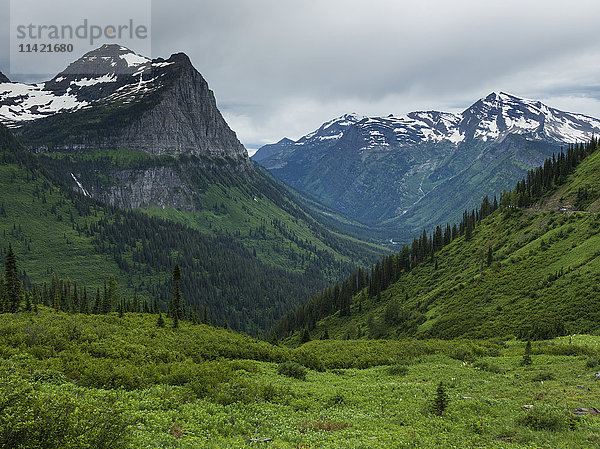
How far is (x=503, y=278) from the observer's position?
82250 millimetres

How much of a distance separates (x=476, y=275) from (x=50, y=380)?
324 feet

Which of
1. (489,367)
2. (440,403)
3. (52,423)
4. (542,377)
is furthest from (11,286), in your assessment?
(542,377)

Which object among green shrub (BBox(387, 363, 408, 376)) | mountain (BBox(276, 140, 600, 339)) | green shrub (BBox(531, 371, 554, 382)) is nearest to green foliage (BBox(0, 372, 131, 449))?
green shrub (BBox(387, 363, 408, 376))

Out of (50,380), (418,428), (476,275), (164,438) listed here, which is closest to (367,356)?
(418,428)

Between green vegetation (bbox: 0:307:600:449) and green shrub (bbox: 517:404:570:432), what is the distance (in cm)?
6

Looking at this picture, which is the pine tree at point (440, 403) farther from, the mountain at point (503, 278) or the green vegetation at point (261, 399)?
the mountain at point (503, 278)

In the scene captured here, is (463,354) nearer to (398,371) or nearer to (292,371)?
(398,371)

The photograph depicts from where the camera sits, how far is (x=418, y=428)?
2070cm

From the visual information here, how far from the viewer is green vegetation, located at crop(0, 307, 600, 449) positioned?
15.4m

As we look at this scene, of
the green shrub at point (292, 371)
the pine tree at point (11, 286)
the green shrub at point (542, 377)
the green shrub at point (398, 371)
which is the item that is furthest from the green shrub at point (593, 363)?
the pine tree at point (11, 286)

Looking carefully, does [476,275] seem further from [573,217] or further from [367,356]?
[367,356]

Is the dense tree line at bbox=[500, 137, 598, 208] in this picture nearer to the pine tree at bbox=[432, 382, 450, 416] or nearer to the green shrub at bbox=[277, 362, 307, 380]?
the green shrub at bbox=[277, 362, 307, 380]

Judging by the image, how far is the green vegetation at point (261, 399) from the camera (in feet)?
50.5

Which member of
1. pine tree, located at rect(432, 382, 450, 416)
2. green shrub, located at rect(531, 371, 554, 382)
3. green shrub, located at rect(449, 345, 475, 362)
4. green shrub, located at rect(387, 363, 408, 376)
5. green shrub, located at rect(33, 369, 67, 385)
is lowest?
green shrub, located at rect(387, 363, 408, 376)
